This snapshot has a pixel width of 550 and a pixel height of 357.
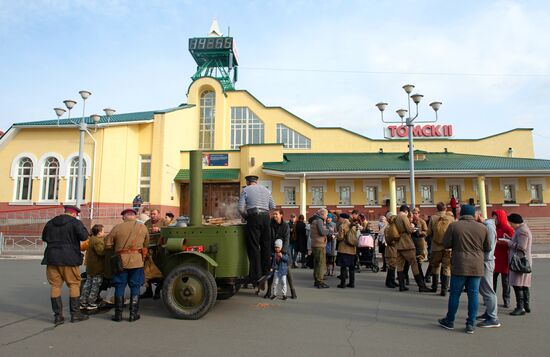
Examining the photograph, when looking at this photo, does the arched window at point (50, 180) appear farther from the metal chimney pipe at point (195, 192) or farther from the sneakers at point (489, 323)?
the sneakers at point (489, 323)

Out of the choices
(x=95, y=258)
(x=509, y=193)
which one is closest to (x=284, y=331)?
(x=95, y=258)

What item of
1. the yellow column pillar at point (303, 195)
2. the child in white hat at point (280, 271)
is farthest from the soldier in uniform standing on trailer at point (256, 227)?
the yellow column pillar at point (303, 195)

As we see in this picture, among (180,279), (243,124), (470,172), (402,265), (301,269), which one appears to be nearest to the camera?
(180,279)

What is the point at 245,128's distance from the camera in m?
32.4

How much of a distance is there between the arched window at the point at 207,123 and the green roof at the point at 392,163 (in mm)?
7320

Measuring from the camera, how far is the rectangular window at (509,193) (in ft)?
81.3

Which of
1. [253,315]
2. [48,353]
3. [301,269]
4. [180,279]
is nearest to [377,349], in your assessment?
[253,315]

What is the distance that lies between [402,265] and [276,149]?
18.6 metres

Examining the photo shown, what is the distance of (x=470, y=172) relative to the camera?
2333cm

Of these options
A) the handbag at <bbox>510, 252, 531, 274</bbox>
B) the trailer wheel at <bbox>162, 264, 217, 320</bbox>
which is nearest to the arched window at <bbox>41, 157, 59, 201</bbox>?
the trailer wheel at <bbox>162, 264, 217, 320</bbox>

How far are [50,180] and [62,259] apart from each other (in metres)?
20.9

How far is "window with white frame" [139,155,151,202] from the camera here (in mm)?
25000

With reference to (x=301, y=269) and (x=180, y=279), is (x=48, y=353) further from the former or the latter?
(x=301, y=269)

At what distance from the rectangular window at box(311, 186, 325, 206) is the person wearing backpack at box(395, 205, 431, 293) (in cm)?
1719
